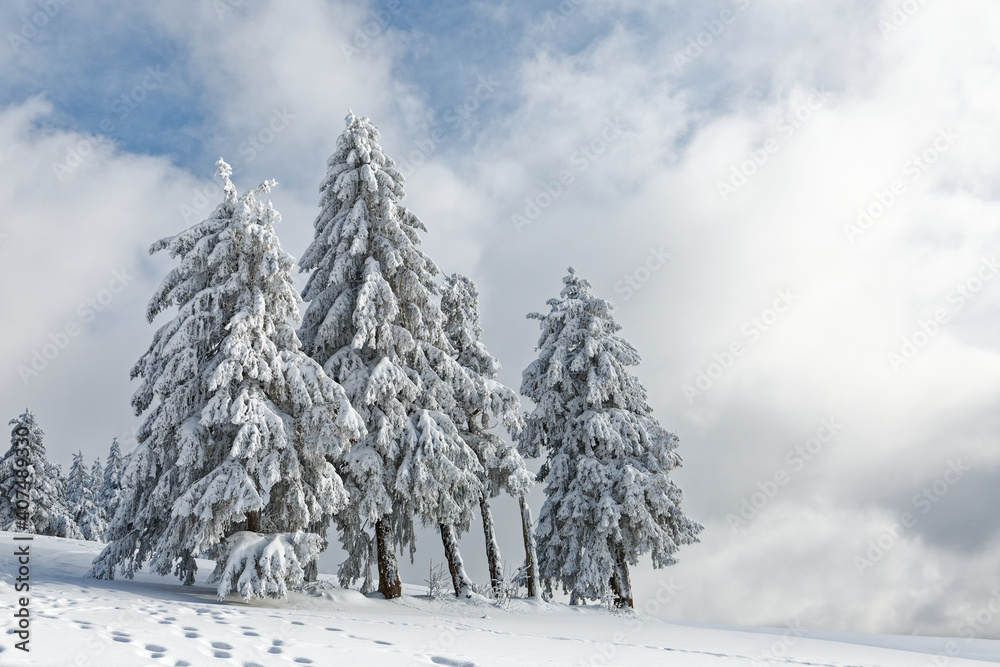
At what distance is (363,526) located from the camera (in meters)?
17.1

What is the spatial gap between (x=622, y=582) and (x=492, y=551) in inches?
203

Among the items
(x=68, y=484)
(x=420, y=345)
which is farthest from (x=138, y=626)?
(x=68, y=484)

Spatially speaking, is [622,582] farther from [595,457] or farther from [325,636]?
[325,636]

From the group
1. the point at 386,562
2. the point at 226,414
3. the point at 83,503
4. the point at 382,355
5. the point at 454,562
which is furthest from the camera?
the point at 83,503

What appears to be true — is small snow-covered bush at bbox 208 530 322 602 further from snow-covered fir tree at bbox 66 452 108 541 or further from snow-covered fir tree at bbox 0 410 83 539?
snow-covered fir tree at bbox 66 452 108 541

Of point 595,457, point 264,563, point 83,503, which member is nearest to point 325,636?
point 264,563

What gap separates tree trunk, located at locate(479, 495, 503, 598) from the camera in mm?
19230

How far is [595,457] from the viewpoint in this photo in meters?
22.6

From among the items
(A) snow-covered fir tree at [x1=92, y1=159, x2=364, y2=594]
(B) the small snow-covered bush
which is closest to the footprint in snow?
(B) the small snow-covered bush

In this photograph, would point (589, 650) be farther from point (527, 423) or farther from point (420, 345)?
point (527, 423)

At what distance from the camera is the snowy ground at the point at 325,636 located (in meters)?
6.55

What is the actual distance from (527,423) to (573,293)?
5.74m

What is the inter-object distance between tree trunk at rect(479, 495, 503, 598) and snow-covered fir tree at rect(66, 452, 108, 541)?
45067 mm

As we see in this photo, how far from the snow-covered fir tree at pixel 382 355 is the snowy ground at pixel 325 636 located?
251cm
